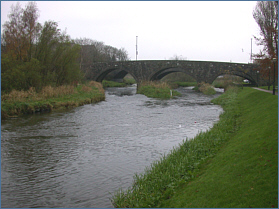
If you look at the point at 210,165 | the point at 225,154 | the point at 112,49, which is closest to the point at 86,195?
the point at 210,165

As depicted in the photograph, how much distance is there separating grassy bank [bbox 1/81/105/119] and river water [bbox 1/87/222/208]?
1.46m

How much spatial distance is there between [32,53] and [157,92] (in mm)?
18897

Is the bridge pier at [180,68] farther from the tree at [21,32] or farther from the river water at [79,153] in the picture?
the river water at [79,153]

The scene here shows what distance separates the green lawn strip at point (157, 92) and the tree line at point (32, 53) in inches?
474

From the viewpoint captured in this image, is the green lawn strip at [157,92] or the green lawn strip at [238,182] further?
the green lawn strip at [157,92]

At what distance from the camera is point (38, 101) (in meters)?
25.6

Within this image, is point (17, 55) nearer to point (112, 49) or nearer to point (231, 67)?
point (231, 67)

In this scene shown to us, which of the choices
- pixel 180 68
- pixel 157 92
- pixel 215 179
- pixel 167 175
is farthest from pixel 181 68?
pixel 215 179

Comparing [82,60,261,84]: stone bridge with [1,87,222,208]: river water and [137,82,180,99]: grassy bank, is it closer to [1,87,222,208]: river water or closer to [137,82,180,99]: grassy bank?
[137,82,180,99]: grassy bank

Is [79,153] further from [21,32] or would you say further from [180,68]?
[180,68]

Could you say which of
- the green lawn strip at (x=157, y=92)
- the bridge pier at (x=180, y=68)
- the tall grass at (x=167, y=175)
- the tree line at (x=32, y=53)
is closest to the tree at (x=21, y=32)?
the tree line at (x=32, y=53)

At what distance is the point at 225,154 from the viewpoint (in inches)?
391

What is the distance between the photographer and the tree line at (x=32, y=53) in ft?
87.6

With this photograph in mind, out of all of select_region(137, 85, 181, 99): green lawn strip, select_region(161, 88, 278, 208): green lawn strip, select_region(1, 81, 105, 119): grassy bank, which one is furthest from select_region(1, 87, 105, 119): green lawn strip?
select_region(161, 88, 278, 208): green lawn strip
